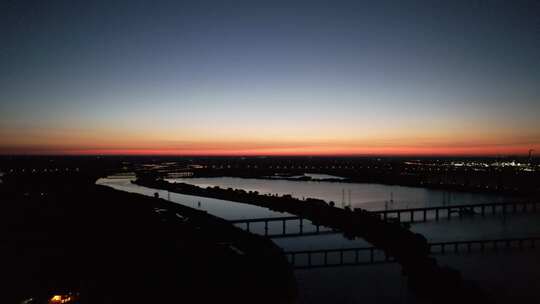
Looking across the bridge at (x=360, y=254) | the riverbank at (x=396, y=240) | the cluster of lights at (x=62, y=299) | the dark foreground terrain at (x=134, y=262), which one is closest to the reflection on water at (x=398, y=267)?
the bridge at (x=360, y=254)

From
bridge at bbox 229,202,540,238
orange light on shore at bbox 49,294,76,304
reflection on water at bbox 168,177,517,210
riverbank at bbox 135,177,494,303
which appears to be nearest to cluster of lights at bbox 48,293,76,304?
orange light on shore at bbox 49,294,76,304

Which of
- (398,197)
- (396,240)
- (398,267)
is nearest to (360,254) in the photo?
(398,267)

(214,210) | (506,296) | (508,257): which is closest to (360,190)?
(214,210)

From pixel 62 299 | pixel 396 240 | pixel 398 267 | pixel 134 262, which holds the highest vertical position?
pixel 62 299

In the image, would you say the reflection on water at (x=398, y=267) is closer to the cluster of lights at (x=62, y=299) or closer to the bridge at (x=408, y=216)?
the bridge at (x=408, y=216)

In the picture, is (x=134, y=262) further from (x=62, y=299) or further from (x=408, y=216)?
(x=408, y=216)

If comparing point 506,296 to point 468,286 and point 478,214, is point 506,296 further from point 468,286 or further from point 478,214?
point 478,214

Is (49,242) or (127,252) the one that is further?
(49,242)
